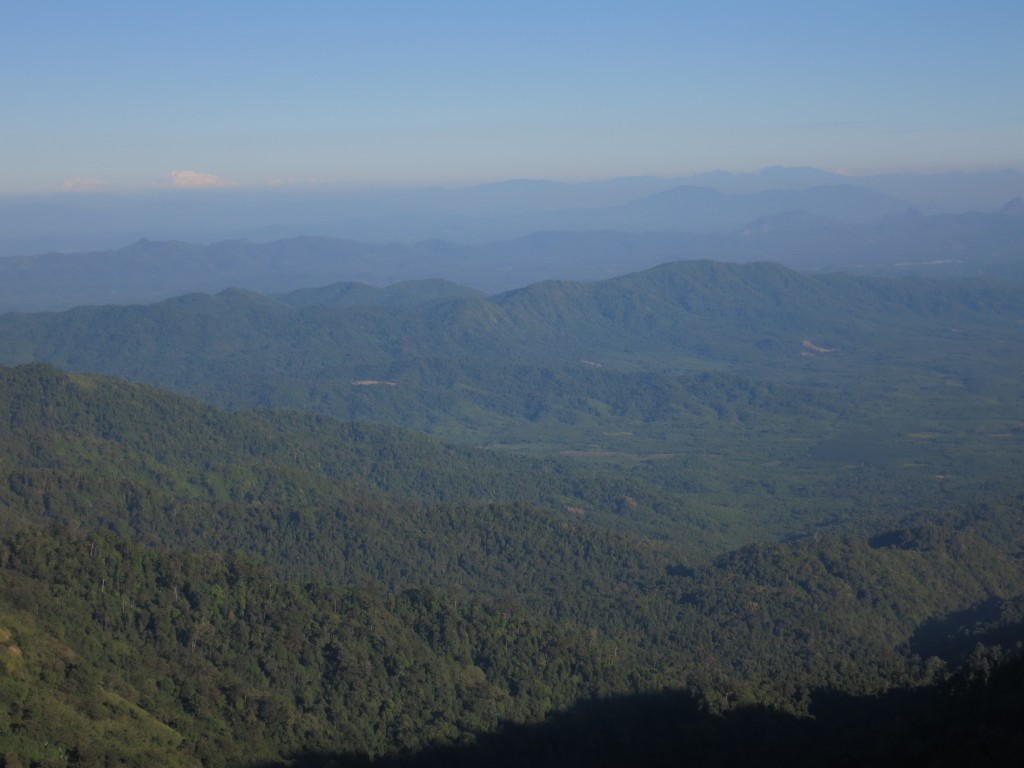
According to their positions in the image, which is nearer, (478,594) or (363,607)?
(363,607)

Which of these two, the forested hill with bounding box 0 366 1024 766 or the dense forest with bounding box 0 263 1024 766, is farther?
the forested hill with bounding box 0 366 1024 766

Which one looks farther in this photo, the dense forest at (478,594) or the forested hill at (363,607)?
the forested hill at (363,607)

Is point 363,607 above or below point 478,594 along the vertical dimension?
above

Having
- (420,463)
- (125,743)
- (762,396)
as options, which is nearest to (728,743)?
(125,743)
